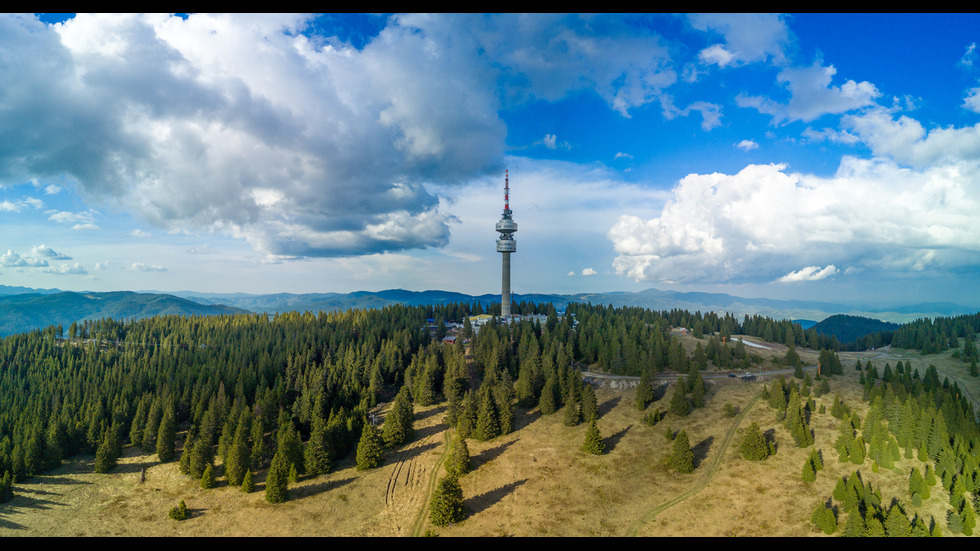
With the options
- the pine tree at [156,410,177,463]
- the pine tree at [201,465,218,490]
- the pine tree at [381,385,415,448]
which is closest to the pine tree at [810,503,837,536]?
the pine tree at [381,385,415,448]

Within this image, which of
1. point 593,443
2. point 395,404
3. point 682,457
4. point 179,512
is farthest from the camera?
point 395,404

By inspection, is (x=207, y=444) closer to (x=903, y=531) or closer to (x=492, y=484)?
(x=492, y=484)

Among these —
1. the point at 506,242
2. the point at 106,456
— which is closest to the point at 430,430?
the point at 106,456

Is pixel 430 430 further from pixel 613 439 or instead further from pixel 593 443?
pixel 613 439

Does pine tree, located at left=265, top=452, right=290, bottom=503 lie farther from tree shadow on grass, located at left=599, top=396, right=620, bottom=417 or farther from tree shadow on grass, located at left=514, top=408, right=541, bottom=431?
tree shadow on grass, located at left=599, top=396, right=620, bottom=417

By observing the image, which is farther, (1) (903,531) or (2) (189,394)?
(2) (189,394)

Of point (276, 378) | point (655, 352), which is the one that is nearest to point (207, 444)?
point (276, 378)
